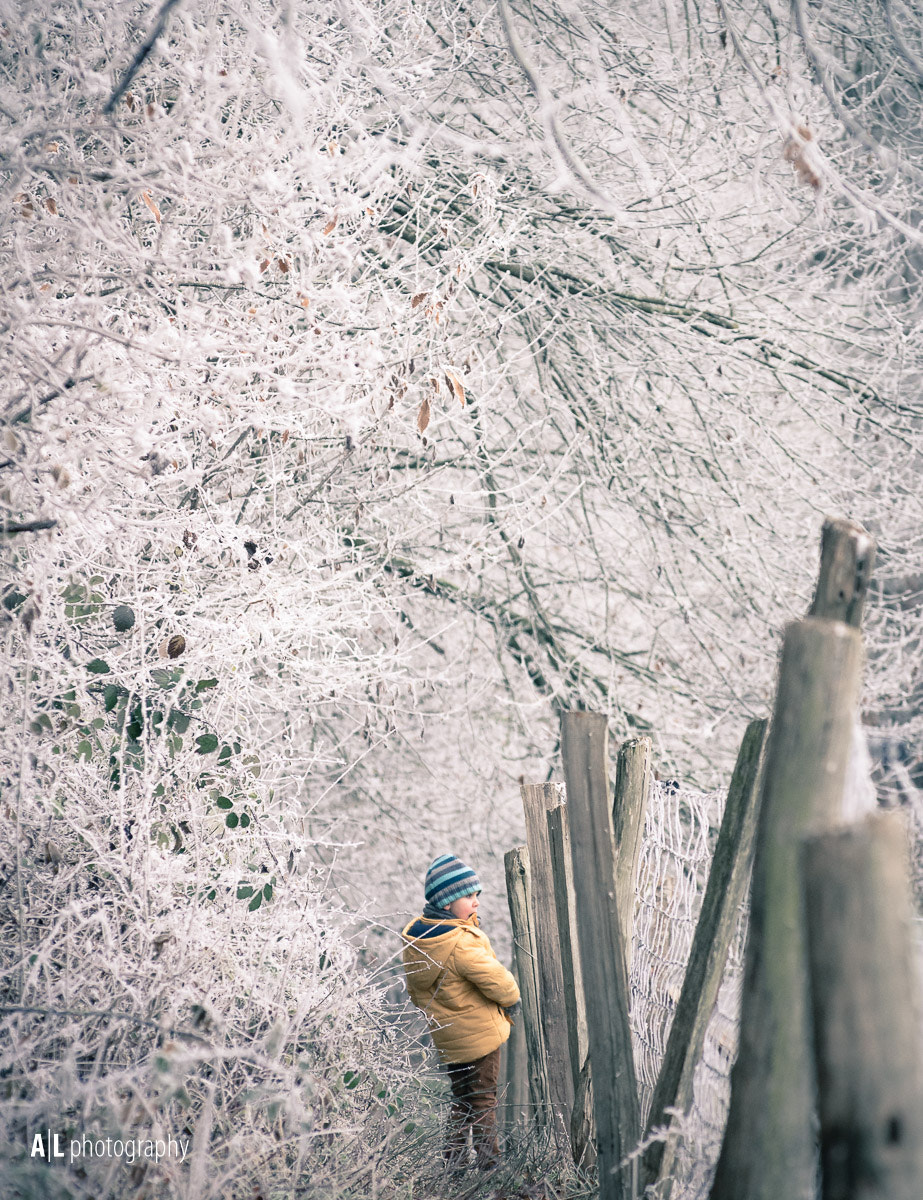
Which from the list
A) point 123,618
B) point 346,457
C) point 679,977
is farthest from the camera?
point 346,457

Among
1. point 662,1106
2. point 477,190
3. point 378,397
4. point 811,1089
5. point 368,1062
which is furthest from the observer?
point 477,190

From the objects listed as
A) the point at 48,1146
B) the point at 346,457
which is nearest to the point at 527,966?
the point at 48,1146

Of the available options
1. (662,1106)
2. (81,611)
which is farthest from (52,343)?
(662,1106)

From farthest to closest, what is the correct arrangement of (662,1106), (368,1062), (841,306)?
1. (841,306)
2. (368,1062)
3. (662,1106)

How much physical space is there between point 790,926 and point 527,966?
2690 millimetres

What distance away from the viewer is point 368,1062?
348 cm

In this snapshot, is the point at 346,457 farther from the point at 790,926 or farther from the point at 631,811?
the point at 790,926

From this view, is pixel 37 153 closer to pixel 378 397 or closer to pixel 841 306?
pixel 378 397

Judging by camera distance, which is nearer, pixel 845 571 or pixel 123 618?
pixel 845 571

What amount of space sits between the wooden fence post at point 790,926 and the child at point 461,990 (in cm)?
228

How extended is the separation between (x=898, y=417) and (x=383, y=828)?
4.43m

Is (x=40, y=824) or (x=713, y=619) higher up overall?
(x=713, y=619)

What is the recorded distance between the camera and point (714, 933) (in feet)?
7.59

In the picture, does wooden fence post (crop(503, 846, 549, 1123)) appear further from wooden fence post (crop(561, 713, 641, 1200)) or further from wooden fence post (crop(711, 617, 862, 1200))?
wooden fence post (crop(711, 617, 862, 1200))
